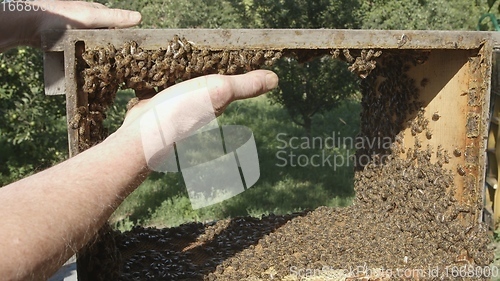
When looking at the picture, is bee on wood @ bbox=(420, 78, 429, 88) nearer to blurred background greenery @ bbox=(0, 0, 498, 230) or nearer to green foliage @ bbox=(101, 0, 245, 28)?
blurred background greenery @ bbox=(0, 0, 498, 230)

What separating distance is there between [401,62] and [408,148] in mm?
702

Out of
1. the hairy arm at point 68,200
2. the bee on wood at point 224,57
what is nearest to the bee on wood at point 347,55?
the bee on wood at point 224,57

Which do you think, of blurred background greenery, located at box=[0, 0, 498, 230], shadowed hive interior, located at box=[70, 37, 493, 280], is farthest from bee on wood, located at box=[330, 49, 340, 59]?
blurred background greenery, located at box=[0, 0, 498, 230]

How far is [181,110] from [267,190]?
633 centimetres

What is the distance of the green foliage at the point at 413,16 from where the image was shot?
12161 millimetres

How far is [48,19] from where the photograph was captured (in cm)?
A: 288

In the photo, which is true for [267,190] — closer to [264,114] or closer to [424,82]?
[424,82]

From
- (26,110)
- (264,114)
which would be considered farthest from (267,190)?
(264,114)

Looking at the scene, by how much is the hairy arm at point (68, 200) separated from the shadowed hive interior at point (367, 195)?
1.93 feet

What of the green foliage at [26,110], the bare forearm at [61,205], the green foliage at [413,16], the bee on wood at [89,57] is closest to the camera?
the bare forearm at [61,205]

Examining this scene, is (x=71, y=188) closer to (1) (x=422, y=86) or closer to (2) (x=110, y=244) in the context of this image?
(2) (x=110, y=244)

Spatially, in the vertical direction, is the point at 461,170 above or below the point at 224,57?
below

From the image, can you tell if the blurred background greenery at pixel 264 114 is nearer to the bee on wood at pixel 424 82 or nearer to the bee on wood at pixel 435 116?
the bee on wood at pixel 424 82

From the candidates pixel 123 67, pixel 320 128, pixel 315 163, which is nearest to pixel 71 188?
pixel 123 67
